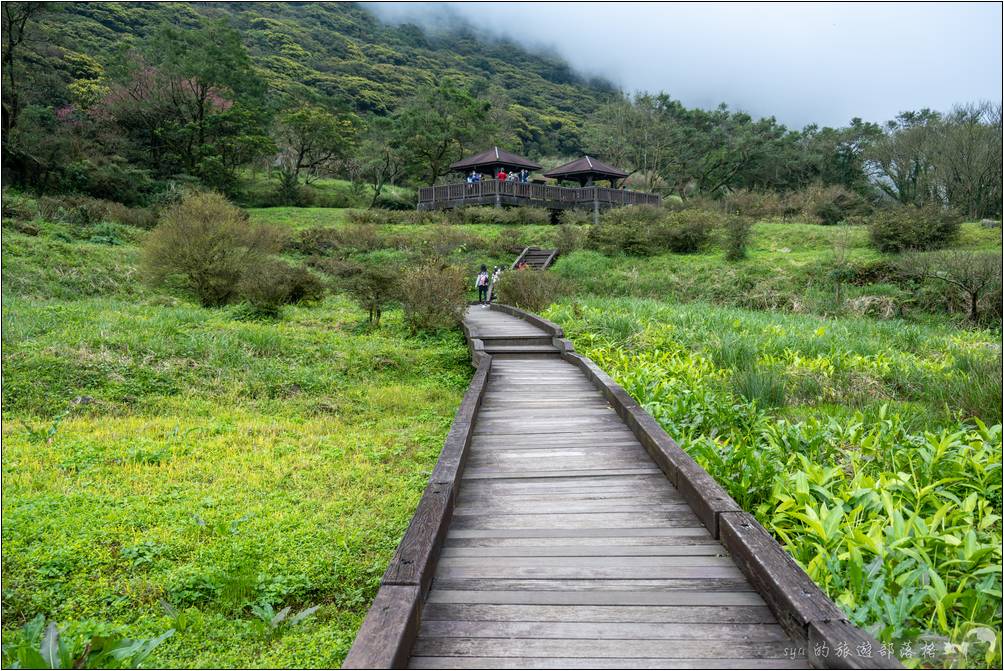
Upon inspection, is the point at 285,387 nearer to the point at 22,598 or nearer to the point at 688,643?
the point at 22,598

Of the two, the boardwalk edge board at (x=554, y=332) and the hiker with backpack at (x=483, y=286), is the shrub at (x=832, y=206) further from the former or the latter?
the boardwalk edge board at (x=554, y=332)

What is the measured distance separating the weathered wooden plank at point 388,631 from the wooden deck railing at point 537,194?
3046 centimetres

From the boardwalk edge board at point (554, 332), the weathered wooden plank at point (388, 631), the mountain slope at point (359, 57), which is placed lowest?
the weathered wooden plank at point (388, 631)

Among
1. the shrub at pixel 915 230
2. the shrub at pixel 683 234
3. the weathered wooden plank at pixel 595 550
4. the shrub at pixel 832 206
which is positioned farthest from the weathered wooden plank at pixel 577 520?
the shrub at pixel 832 206

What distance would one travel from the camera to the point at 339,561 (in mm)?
3777

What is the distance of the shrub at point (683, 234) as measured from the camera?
75.9 ft

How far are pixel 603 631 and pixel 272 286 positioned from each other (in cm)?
1222

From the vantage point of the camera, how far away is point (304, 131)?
1517 inches

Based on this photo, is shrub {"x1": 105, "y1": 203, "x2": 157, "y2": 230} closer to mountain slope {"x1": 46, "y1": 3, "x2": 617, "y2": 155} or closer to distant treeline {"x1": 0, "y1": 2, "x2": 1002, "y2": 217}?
distant treeline {"x1": 0, "y1": 2, "x2": 1002, "y2": 217}

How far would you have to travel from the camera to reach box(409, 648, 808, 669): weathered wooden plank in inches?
89.4

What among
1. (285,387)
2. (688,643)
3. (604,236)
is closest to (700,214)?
(604,236)

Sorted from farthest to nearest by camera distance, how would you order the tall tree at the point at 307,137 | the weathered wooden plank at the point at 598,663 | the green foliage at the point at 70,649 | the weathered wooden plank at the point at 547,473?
1. the tall tree at the point at 307,137
2. the weathered wooden plank at the point at 547,473
3. the green foliage at the point at 70,649
4. the weathered wooden plank at the point at 598,663

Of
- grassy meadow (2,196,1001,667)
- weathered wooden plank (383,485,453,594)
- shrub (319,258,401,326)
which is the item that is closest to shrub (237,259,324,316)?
grassy meadow (2,196,1001,667)

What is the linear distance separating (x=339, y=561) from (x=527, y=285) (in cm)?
1335
